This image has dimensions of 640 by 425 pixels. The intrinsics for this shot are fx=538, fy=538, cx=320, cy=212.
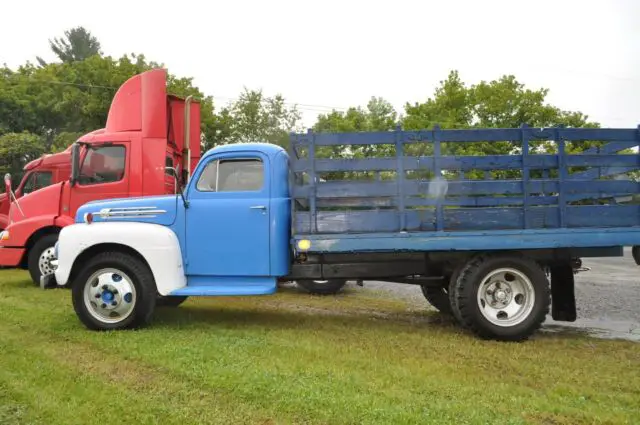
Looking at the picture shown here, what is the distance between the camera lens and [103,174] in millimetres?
9305

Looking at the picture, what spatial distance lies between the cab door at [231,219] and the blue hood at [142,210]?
23 cm

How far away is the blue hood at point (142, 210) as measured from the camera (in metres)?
6.32

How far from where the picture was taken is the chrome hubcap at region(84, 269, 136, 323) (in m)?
6.05

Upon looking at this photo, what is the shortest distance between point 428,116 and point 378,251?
28515 millimetres

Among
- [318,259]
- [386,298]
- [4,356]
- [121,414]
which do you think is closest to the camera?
[121,414]

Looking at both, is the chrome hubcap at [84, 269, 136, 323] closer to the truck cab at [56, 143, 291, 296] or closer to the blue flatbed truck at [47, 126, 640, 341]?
the blue flatbed truck at [47, 126, 640, 341]

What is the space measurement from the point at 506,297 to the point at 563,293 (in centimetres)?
85

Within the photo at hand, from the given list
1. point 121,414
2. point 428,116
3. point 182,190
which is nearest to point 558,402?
point 121,414

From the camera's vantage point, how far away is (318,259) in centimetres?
632

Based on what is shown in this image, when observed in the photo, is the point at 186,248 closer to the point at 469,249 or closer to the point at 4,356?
the point at 4,356

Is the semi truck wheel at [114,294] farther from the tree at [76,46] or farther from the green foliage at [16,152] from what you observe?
the tree at [76,46]

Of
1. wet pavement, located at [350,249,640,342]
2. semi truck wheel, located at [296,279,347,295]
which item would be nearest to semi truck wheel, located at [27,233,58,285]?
semi truck wheel, located at [296,279,347,295]

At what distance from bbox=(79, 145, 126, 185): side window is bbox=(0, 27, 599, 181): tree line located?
1996cm

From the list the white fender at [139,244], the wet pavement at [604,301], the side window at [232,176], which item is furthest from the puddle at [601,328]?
the white fender at [139,244]
